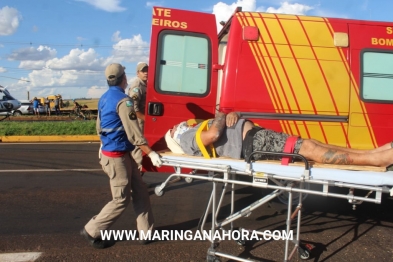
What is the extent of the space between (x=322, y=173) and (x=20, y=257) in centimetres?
304

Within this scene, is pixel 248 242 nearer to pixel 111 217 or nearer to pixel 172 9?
pixel 111 217

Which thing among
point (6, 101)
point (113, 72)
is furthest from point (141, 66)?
point (6, 101)

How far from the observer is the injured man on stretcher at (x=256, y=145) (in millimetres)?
3633

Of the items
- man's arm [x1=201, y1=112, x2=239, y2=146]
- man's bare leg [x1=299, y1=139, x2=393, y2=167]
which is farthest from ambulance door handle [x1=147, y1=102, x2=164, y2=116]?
man's bare leg [x1=299, y1=139, x2=393, y2=167]

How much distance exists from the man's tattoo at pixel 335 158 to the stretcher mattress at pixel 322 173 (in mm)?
383

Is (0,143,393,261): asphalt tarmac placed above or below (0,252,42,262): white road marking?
above

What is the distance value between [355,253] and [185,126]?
7.61 feet

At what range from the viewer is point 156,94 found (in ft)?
16.6

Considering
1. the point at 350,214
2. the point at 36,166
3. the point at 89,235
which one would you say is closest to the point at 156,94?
the point at 89,235

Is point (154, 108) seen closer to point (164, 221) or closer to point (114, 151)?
point (114, 151)

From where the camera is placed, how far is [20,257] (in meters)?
3.79

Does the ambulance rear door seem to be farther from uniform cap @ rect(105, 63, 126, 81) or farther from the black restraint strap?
uniform cap @ rect(105, 63, 126, 81)

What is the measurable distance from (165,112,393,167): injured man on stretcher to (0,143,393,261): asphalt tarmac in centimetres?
103

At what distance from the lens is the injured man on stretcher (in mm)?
3633
